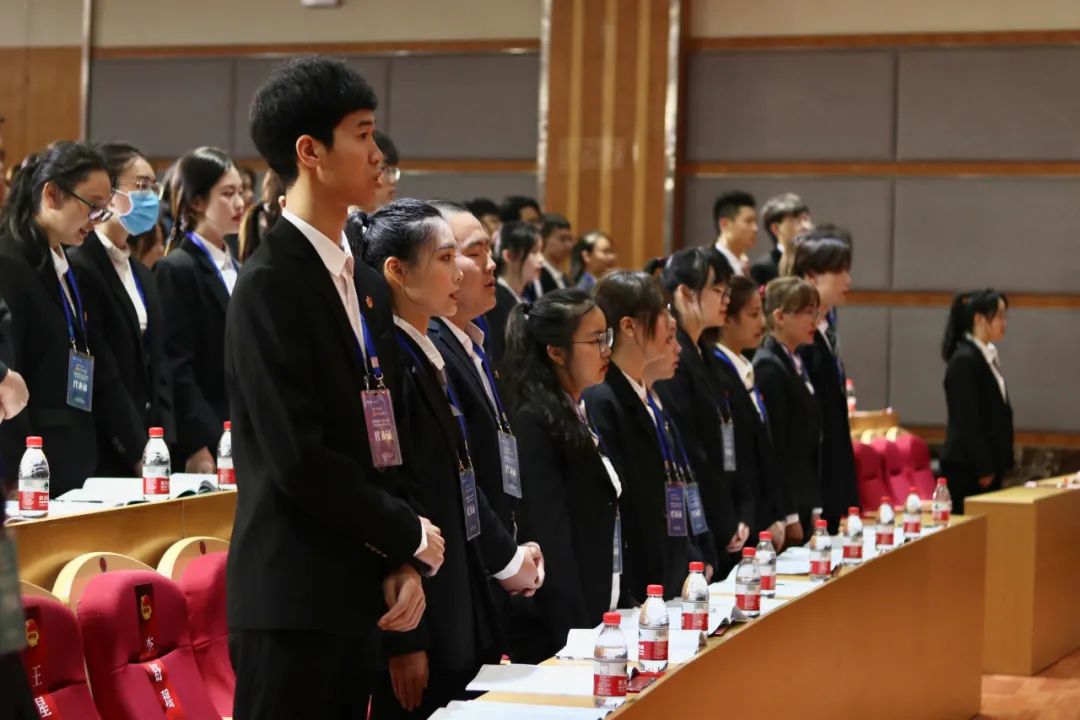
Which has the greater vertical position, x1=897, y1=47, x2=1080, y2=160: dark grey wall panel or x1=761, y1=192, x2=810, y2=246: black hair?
x1=897, y1=47, x2=1080, y2=160: dark grey wall panel

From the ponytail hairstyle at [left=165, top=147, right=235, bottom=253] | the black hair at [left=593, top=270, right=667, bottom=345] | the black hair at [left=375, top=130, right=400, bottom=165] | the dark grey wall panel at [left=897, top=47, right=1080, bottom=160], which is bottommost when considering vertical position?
the black hair at [left=593, top=270, right=667, bottom=345]

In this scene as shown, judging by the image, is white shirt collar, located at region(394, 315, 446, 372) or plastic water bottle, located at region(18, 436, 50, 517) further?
plastic water bottle, located at region(18, 436, 50, 517)

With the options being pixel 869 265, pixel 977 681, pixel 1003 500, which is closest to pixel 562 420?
pixel 977 681

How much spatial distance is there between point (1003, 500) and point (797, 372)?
1.30m

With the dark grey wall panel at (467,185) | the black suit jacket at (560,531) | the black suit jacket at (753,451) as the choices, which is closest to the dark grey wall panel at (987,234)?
the dark grey wall panel at (467,185)

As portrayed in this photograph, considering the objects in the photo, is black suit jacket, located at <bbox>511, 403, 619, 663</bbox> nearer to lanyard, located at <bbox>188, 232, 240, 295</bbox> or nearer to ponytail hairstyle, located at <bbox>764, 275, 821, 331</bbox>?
lanyard, located at <bbox>188, 232, 240, 295</bbox>

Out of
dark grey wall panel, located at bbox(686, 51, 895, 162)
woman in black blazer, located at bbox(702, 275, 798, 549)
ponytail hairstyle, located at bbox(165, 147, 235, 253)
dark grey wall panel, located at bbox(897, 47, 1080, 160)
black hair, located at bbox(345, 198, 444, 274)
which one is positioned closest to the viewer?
black hair, located at bbox(345, 198, 444, 274)

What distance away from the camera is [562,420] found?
3.26 m

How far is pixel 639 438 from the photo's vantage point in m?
3.72

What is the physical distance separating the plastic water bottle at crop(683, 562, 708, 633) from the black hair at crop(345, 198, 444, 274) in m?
0.81

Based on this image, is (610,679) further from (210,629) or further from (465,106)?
(465,106)

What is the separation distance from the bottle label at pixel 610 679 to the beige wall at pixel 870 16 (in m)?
6.82

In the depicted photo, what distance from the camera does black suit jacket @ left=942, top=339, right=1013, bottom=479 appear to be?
7.23 m

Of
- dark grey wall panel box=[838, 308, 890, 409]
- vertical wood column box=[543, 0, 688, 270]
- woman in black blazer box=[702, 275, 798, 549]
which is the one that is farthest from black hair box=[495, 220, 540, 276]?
dark grey wall panel box=[838, 308, 890, 409]
